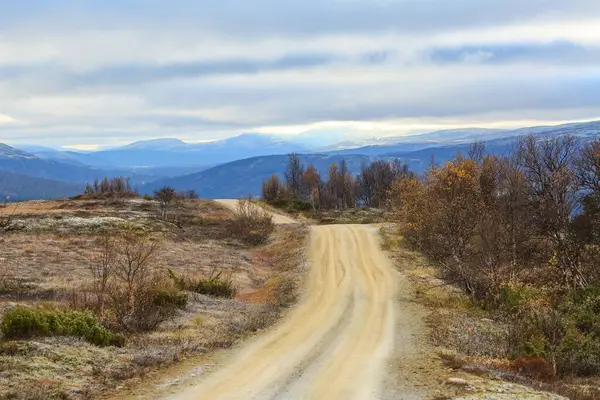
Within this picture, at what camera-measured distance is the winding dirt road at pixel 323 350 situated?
41.9ft

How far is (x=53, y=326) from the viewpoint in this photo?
15.0 m

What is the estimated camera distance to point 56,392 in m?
11.0

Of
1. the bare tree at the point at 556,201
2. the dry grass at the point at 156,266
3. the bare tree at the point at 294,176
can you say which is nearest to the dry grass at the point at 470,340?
the bare tree at the point at 556,201

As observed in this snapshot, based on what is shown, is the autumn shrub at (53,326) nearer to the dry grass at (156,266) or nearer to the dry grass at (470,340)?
the dry grass at (156,266)

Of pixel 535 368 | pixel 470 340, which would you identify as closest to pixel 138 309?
pixel 470 340

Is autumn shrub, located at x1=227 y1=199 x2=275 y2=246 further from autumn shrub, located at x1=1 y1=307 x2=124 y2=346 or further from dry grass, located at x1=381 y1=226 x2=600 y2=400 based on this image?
autumn shrub, located at x1=1 y1=307 x2=124 y2=346

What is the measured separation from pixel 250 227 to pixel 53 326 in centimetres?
4508

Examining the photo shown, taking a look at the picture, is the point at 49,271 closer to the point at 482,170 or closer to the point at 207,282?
the point at 207,282

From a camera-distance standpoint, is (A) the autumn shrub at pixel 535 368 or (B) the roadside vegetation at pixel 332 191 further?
(B) the roadside vegetation at pixel 332 191

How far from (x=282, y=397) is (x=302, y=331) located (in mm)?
7903

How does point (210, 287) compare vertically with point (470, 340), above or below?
above

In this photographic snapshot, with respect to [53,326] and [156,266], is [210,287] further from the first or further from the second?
[53,326]

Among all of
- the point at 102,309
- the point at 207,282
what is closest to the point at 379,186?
the point at 207,282

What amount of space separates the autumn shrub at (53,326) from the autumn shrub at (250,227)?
129 ft
